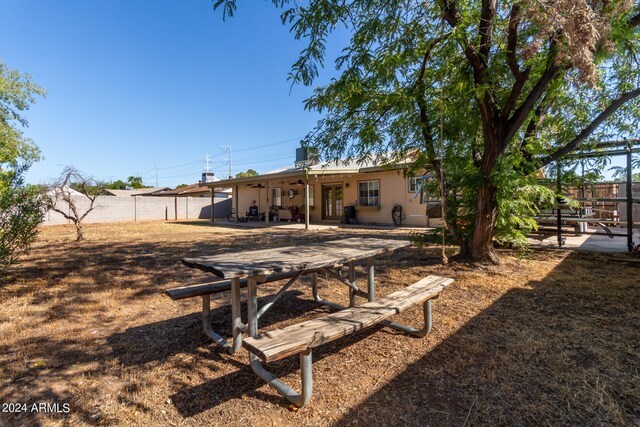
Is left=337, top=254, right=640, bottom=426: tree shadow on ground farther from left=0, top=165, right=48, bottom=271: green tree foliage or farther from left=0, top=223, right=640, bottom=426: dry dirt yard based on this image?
left=0, top=165, right=48, bottom=271: green tree foliage

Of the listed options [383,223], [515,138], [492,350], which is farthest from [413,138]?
[383,223]

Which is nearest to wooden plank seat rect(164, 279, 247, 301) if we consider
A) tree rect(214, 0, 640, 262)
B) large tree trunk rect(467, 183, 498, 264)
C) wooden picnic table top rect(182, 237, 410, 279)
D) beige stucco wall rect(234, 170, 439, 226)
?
wooden picnic table top rect(182, 237, 410, 279)

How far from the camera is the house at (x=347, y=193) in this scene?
12430mm

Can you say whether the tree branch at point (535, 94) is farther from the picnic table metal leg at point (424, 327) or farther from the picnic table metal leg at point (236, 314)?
the picnic table metal leg at point (236, 314)

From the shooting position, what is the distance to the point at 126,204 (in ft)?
64.2

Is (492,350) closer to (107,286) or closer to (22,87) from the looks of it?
(107,286)

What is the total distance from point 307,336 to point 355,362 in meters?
0.75

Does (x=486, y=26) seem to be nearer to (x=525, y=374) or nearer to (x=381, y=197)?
(x=525, y=374)

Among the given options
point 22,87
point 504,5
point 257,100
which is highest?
point 257,100

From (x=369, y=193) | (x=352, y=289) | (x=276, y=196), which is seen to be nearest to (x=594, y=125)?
(x=352, y=289)

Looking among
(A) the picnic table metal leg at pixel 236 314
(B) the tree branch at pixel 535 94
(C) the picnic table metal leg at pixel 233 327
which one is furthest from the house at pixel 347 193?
(A) the picnic table metal leg at pixel 236 314

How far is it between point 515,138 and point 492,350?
4.30 meters

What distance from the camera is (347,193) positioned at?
14766mm

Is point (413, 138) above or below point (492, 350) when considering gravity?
above
